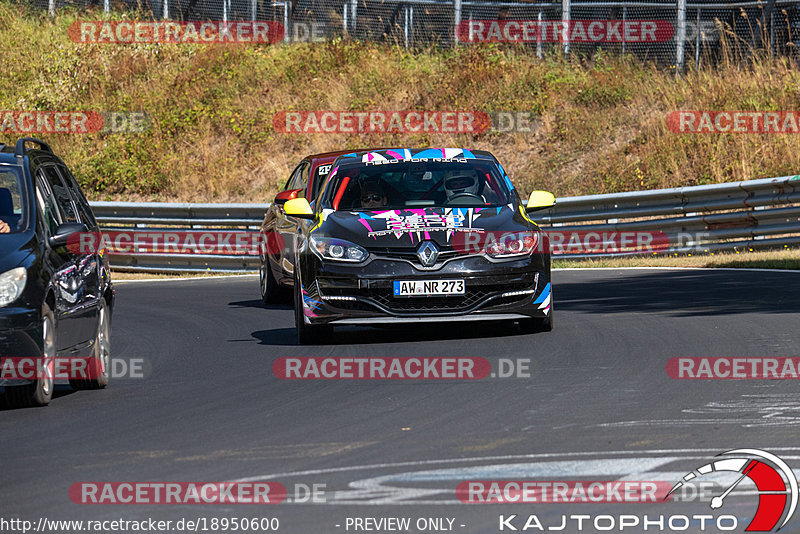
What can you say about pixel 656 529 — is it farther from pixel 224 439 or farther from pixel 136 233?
pixel 136 233

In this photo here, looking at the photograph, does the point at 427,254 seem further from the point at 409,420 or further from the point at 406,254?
the point at 409,420

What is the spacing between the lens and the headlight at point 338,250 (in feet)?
35.7

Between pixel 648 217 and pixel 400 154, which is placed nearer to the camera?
pixel 400 154

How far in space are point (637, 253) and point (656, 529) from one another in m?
15.9

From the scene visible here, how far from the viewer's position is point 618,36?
92.0 feet

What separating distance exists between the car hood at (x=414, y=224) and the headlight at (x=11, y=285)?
11.7ft

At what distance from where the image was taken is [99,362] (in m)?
9.15

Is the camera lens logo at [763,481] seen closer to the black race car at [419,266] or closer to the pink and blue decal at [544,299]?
the black race car at [419,266]

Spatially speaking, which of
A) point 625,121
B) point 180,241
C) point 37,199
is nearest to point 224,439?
point 37,199

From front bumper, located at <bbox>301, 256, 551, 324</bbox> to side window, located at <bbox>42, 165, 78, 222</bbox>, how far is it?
7.27 ft
